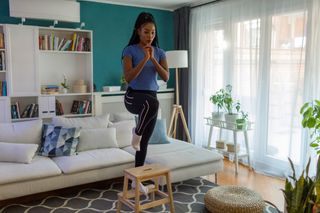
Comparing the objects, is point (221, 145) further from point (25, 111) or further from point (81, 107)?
point (25, 111)

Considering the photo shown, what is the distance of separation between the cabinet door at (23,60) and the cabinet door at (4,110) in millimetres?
141

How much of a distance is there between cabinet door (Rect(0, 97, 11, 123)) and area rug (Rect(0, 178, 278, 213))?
1.61 metres

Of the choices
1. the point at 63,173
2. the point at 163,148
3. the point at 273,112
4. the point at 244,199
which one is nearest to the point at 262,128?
the point at 273,112

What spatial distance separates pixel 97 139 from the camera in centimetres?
397

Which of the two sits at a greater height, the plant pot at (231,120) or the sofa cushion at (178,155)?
the plant pot at (231,120)

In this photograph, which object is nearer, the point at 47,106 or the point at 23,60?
the point at 23,60

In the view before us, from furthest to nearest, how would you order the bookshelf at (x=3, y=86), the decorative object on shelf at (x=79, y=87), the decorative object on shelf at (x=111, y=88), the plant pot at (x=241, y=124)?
the decorative object on shelf at (x=111, y=88) < the decorative object on shelf at (x=79, y=87) < the plant pot at (x=241, y=124) < the bookshelf at (x=3, y=86)

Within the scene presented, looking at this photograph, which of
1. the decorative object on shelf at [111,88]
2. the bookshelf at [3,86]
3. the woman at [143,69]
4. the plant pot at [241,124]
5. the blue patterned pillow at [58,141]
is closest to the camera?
the woman at [143,69]

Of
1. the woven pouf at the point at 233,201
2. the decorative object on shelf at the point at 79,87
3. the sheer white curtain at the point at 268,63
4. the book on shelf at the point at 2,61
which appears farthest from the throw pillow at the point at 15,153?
the sheer white curtain at the point at 268,63

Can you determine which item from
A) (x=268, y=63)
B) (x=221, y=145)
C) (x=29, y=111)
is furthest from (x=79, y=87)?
(x=268, y=63)

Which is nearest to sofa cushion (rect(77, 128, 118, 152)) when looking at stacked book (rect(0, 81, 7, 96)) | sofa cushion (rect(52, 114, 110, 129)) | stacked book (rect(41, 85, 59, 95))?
sofa cushion (rect(52, 114, 110, 129))

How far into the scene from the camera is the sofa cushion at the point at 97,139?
12.8ft

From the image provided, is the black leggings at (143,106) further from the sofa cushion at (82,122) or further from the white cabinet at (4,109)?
the white cabinet at (4,109)

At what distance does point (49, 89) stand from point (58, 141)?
1328 mm
